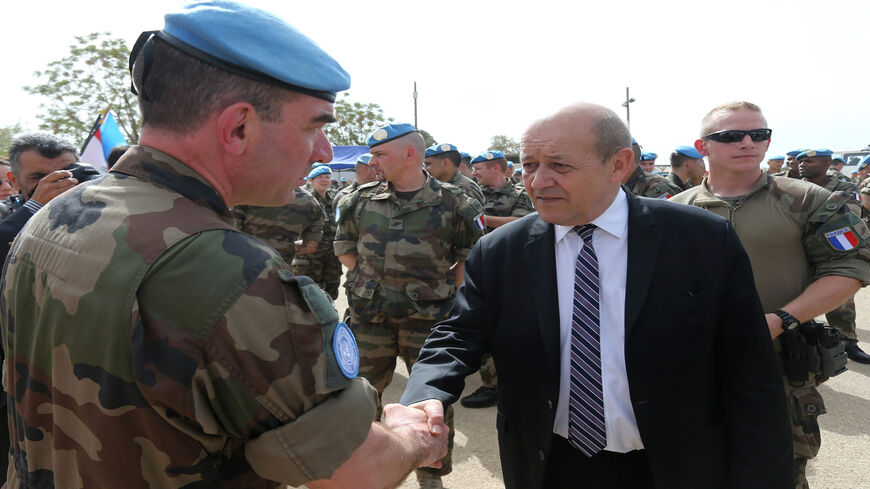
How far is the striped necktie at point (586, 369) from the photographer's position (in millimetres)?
1914

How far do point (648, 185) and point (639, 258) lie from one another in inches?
222

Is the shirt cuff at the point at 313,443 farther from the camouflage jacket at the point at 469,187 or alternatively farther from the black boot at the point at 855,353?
the black boot at the point at 855,353

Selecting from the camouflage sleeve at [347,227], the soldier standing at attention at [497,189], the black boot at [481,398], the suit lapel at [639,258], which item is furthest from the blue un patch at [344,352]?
the soldier standing at attention at [497,189]

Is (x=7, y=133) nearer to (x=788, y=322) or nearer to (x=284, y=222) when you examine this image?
(x=284, y=222)

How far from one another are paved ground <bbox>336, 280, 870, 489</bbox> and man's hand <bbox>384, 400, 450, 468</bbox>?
240 cm

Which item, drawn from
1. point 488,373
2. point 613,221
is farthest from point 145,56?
point 488,373

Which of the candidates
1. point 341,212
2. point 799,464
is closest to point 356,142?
point 341,212

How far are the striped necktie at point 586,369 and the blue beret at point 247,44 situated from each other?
119 cm

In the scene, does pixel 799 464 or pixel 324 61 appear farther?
pixel 799 464

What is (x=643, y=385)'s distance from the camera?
72.9 inches

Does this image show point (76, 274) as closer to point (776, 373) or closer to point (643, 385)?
point (643, 385)

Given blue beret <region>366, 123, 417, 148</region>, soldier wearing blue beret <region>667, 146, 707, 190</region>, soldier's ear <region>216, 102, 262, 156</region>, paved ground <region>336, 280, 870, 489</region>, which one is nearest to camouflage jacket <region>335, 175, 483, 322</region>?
blue beret <region>366, 123, 417, 148</region>

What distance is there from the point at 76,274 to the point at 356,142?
132 ft

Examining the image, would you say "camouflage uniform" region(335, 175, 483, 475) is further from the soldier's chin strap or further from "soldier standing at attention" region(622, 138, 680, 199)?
"soldier standing at attention" region(622, 138, 680, 199)
